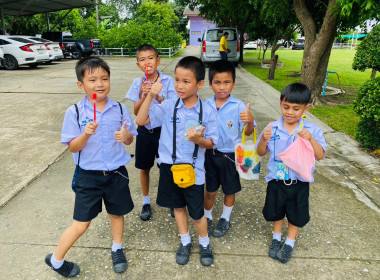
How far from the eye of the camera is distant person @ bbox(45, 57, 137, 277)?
77.1 inches

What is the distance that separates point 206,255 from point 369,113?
10.3ft

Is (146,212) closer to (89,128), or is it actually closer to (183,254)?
(183,254)

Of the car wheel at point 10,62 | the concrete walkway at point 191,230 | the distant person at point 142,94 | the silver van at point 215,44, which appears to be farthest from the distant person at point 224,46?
the distant person at point 142,94

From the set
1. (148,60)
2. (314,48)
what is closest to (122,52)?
(314,48)

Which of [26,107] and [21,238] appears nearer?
[21,238]

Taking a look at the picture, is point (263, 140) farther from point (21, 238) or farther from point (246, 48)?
point (246, 48)

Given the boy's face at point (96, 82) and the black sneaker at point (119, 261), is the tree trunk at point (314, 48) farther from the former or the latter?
the black sneaker at point (119, 261)

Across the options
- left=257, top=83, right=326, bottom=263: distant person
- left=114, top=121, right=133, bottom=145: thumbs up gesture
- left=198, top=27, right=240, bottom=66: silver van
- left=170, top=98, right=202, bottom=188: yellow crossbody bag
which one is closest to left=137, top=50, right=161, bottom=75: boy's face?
left=114, top=121, right=133, bottom=145: thumbs up gesture

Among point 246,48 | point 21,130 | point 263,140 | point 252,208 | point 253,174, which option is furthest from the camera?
point 246,48

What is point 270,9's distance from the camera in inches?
344

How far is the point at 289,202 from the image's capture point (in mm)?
2252

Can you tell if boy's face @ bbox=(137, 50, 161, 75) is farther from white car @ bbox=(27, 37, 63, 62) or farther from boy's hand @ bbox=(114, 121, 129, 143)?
white car @ bbox=(27, 37, 63, 62)

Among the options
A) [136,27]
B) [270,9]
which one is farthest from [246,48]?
[270,9]

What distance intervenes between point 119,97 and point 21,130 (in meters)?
2.91
